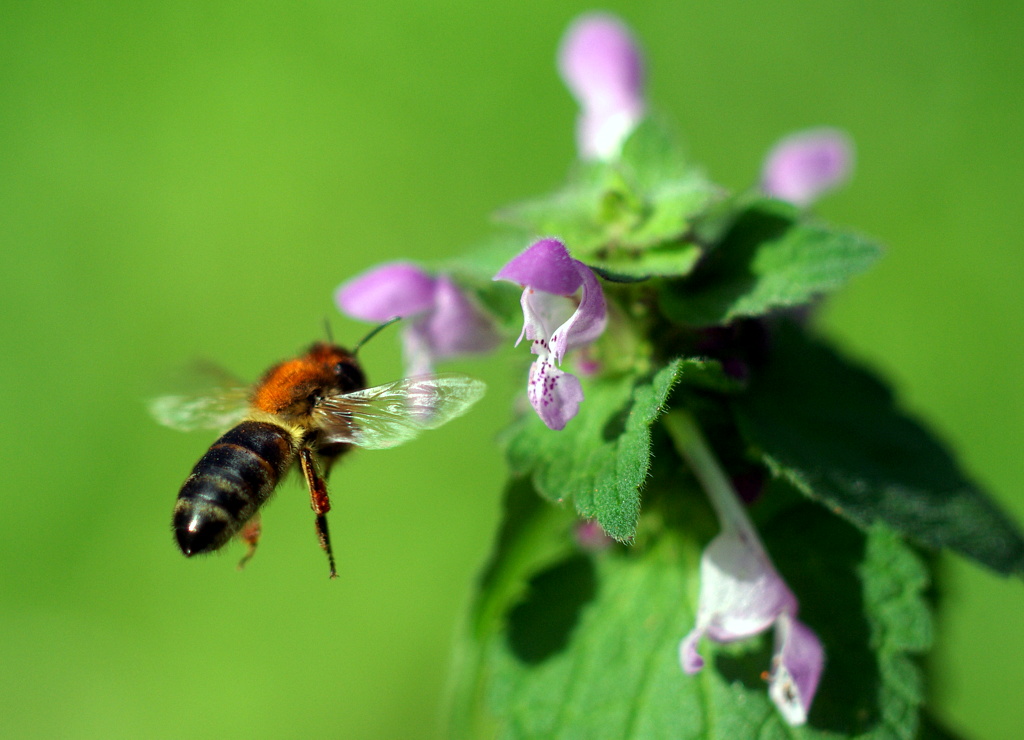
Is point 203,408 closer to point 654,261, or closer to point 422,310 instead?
point 422,310

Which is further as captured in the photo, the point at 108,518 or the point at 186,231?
the point at 186,231

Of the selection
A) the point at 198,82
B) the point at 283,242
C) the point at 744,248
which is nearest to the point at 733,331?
the point at 744,248

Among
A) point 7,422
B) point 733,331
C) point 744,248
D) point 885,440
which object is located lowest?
point 885,440

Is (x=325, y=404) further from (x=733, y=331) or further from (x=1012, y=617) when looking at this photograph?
(x=1012, y=617)

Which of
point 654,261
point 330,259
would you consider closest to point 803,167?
point 654,261

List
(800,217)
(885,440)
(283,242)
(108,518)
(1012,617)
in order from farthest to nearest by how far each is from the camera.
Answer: (283,242)
(108,518)
(1012,617)
(885,440)
(800,217)
